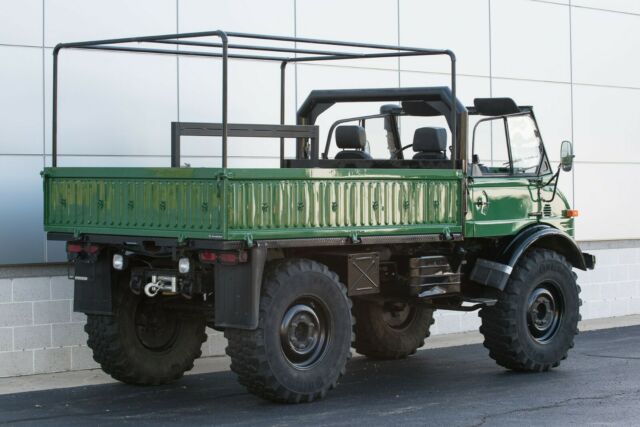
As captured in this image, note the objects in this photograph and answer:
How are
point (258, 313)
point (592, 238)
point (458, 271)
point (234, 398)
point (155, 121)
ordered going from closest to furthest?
point (258, 313) → point (234, 398) → point (458, 271) → point (155, 121) → point (592, 238)

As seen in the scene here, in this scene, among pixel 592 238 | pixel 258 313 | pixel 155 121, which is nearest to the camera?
pixel 258 313

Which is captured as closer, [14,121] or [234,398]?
[234,398]

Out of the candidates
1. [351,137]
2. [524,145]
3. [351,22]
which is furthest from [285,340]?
[351,22]

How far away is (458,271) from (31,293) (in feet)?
13.3

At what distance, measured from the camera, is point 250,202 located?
9852 mm

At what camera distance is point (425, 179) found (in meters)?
11.2

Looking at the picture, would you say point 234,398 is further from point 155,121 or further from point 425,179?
point 155,121

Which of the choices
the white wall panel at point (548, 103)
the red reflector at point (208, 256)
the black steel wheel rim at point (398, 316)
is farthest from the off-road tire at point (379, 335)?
the white wall panel at point (548, 103)

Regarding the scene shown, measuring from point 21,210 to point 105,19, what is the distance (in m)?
2.15

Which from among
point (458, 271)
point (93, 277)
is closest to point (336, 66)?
point (458, 271)

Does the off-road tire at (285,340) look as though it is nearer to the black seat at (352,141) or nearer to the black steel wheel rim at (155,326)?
the black steel wheel rim at (155,326)

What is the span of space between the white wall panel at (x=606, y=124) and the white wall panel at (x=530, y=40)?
0.52 metres

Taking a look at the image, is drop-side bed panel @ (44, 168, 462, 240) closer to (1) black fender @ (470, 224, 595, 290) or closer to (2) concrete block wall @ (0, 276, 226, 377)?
(1) black fender @ (470, 224, 595, 290)

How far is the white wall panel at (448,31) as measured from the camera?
15.9 metres
